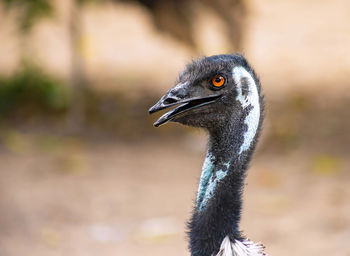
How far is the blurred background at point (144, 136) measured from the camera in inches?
249

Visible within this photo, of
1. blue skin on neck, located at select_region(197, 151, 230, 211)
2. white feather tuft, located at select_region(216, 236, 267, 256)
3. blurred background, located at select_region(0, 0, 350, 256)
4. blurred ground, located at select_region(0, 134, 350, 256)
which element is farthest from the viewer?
blurred background, located at select_region(0, 0, 350, 256)

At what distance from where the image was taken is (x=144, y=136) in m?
8.52

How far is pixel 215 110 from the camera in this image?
326cm

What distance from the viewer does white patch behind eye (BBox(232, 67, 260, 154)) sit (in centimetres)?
321

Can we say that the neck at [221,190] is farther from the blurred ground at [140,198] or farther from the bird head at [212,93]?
the blurred ground at [140,198]

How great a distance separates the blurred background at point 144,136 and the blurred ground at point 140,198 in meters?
Answer: 0.02

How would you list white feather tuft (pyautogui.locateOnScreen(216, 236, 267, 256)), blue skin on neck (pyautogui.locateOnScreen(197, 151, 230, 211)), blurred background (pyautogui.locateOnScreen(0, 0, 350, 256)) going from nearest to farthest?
white feather tuft (pyautogui.locateOnScreen(216, 236, 267, 256))
blue skin on neck (pyautogui.locateOnScreen(197, 151, 230, 211))
blurred background (pyautogui.locateOnScreen(0, 0, 350, 256))

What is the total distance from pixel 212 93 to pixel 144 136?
5293mm

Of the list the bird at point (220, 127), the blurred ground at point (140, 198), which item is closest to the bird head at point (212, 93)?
the bird at point (220, 127)

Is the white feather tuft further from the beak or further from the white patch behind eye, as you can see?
the beak

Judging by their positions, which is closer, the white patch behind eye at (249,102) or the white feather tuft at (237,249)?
the white feather tuft at (237,249)

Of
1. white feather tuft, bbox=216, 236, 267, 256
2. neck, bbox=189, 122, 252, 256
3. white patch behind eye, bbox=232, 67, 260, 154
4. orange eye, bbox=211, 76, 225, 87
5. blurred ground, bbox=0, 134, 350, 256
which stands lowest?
white feather tuft, bbox=216, 236, 267, 256

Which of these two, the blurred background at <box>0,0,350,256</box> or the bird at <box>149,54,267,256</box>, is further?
the blurred background at <box>0,0,350,256</box>

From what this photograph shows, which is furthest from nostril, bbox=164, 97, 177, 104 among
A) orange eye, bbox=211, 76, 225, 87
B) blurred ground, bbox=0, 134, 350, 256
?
blurred ground, bbox=0, 134, 350, 256
